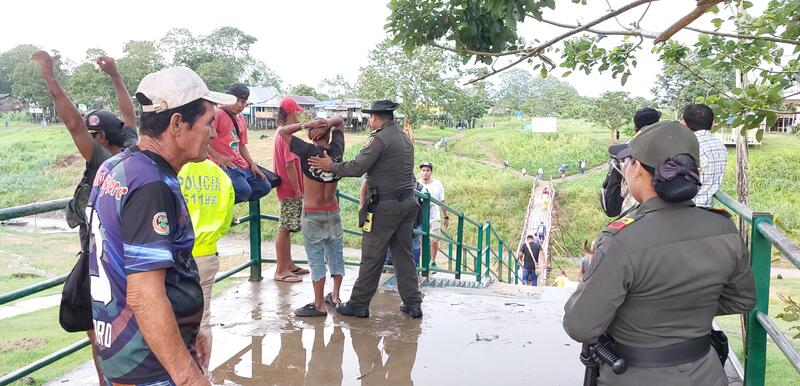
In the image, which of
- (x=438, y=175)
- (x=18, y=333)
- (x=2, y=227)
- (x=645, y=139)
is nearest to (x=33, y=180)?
(x=2, y=227)

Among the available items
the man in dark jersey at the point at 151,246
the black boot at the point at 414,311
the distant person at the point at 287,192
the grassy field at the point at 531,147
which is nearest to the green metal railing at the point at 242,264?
the distant person at the point at 287,192

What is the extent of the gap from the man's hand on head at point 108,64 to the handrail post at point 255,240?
2.38m

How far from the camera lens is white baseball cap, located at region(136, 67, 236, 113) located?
1.89m

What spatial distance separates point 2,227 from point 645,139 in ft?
101

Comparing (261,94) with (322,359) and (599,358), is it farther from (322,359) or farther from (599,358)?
(599,358)

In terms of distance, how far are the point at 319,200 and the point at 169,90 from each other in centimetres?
298

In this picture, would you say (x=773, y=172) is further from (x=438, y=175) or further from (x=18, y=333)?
(x=18, y=333)

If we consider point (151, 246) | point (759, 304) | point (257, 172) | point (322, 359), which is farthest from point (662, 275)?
point (257, 172)

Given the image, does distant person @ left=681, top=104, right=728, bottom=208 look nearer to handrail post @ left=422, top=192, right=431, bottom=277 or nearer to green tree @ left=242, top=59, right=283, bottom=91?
handrail post @ left=422, top=192, right=431, bottom=277

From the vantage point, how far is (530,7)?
140 inches

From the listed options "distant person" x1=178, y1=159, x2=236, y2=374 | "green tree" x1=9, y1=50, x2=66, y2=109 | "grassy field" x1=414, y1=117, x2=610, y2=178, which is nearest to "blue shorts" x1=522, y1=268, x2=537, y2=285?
"distant person" x1=178, y1=159, x2=236, y2=374

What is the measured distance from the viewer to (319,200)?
4852mm

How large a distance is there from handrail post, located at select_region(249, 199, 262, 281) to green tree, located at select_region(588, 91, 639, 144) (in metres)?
34.2

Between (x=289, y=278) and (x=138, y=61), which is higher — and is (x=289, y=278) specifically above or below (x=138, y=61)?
below
